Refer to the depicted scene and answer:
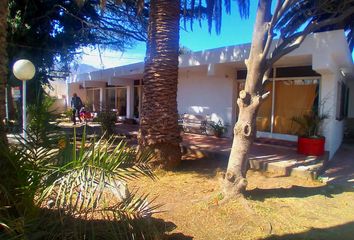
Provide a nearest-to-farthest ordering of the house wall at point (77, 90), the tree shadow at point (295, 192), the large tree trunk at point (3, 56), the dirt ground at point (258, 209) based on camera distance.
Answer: the large tree trunk at point (3, 56) → the dirt ground at point (258, 209) → the tree shadow at point (295, 192) → the house wall at point (77, 90)

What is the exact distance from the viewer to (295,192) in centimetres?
648

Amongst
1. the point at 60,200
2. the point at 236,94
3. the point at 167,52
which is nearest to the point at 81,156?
the point at 60,200

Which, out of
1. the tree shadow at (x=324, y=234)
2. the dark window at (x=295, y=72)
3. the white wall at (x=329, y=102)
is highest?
the dark window at (x=295, y=72)

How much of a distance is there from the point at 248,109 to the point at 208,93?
26.7 ft

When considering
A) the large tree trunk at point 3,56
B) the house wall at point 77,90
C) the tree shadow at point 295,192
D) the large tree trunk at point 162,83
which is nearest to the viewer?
Answer: the large tree trunk at point 3,56

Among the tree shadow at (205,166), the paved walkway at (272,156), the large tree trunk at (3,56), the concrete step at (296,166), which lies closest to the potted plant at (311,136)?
the paved walkway at (272,156)

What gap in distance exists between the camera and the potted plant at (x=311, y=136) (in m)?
9.21

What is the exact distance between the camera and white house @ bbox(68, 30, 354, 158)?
943cm

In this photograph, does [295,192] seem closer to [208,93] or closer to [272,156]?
[272,156]

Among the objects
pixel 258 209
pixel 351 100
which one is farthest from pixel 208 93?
pixel 258 209

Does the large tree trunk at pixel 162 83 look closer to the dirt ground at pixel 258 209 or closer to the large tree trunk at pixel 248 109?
the dirt ground at pixel 258 209

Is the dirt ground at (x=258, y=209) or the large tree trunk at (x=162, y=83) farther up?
the large tree trunk at (x=162, y=83)

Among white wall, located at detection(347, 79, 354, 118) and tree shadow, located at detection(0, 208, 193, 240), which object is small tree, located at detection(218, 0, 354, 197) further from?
white wall, located at detection(347, 79, 354, 118)

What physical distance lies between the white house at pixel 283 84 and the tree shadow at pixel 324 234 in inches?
215
